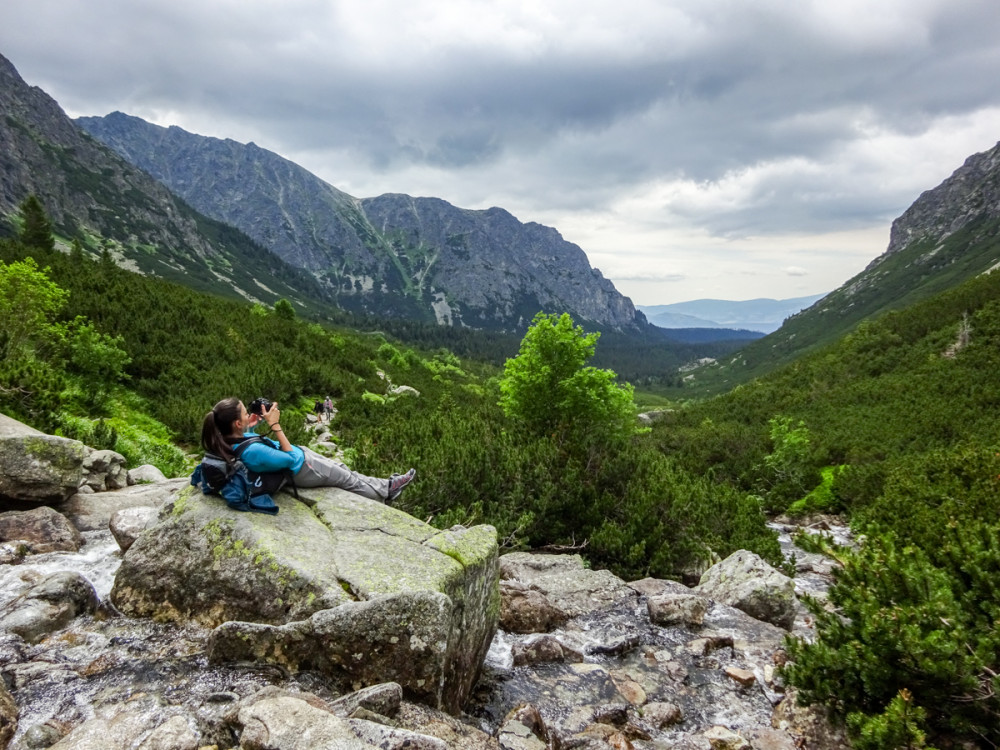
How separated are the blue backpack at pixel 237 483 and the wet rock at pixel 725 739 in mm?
5694

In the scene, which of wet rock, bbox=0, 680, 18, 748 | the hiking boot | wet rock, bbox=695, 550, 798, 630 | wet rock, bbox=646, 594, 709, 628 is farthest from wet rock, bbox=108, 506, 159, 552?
wet rock, bbox=695, 550, 798, 630

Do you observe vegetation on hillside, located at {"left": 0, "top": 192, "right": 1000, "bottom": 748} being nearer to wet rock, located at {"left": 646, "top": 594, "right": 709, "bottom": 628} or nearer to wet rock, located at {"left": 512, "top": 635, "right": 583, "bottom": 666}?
wet rock, located at {"left": 646, "top": 594, "right": 709, "bottom": 628}

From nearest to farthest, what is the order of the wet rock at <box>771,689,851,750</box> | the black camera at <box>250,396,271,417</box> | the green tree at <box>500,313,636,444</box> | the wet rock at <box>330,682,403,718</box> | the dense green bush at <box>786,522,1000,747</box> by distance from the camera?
the wet rock at <box>330,682,403,718</box>
the dense green bush at <box>786,522,1000,747</box>
the wet rock at <box>771,689,851,750</box>
the black camera at <box>250,396,271,417</box>
the green tree at <box>500,313,636,444</box>

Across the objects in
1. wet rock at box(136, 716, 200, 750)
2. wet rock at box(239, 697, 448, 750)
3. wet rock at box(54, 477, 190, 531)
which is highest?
wet rock at box(239, 697, 448, 750)

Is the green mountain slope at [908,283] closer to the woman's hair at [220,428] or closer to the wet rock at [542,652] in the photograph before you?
the wet rock at [542,652]

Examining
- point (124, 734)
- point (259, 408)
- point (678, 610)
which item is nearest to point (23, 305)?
point (259, 408)

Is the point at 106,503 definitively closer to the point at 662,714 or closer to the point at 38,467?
the point at 38,467

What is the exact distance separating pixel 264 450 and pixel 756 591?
27.8 ft

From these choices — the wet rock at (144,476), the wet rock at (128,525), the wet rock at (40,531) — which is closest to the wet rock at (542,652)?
the wet rock at (128,525)

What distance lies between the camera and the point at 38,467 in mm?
7992

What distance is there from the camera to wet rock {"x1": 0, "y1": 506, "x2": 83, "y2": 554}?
6.99 meters

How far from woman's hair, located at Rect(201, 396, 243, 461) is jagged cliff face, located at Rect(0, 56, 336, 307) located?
15901 cm

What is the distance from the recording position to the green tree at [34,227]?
4656 centimetres

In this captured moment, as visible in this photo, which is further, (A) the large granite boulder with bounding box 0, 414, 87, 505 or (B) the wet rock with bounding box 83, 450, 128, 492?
(B) the wet rock with bounding box 83, 450, 128, 492
